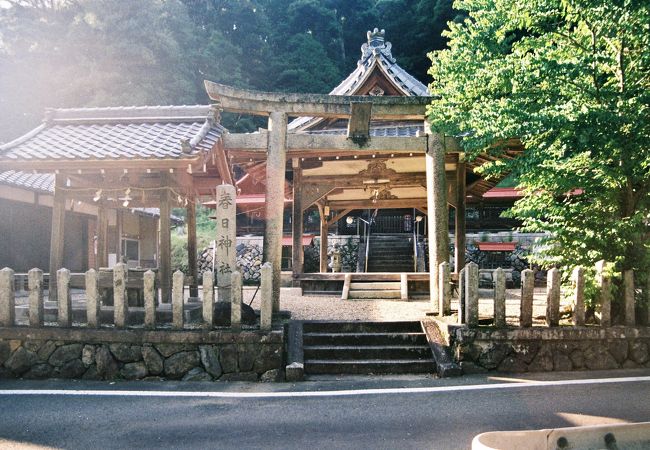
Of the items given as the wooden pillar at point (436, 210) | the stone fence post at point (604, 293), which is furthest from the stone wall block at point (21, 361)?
the stone fence post at point (604, 293)

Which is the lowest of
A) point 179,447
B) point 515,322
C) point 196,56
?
point 179,447

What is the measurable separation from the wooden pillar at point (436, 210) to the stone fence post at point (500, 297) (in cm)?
144

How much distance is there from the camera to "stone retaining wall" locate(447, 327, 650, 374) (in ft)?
20.2

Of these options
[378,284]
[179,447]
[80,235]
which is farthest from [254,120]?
[179,447]

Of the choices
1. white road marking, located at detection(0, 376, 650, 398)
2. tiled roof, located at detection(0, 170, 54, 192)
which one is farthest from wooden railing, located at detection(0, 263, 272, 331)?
tiled roof, located at detection(0, 170, 54, 192)

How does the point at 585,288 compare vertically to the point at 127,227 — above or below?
below

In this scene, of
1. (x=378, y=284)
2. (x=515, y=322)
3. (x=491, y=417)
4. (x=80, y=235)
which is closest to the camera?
(x=491, y=417)

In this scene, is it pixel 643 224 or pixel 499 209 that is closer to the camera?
pixel 643 224

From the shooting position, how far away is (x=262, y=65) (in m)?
33.4

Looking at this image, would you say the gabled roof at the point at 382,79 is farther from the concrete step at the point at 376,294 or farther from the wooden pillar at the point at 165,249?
the wooden pillar at the point at 165,249

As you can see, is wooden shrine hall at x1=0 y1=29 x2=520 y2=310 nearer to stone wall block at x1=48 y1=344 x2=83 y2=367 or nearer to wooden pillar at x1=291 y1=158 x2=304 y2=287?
stone wall block at x1=48 y1=344 x2=83 y2=367

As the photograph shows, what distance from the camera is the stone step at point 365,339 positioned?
6.93m

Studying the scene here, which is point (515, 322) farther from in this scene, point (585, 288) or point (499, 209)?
point (499, 209)

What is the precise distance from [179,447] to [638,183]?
23.5 ft
